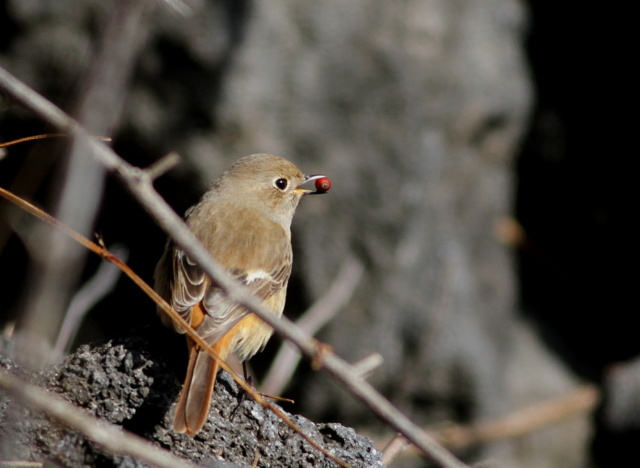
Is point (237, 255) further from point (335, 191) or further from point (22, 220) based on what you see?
point (22, 220)

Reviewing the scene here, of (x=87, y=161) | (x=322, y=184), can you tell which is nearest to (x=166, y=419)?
(x=87, y=161)

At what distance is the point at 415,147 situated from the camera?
20.7 ft

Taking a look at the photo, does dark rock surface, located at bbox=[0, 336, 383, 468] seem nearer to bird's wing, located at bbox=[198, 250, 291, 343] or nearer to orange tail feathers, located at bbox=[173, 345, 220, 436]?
orange tail feathers, located at bbox=[173, 345, 220, 436]

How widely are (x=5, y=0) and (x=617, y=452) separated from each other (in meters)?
5.64

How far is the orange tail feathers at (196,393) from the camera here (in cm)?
310

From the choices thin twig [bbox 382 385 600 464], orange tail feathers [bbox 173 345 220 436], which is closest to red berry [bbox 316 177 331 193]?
orange tail feathers [bbox 173 345 220 436]

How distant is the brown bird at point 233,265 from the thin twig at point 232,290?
1211 millimetres

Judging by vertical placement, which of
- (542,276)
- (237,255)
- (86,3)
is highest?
(542,276)

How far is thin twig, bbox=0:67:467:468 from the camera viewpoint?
188 cm

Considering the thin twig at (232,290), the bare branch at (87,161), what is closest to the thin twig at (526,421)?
the thin twig at (232,290)

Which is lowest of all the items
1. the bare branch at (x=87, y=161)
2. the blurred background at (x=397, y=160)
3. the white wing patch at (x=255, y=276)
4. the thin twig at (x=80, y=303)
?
the bare branch at (x=87, y=161)

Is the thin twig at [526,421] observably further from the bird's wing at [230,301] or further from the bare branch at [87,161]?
the bare branch at [87,161]

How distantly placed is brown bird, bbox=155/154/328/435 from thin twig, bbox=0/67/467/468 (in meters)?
1.21

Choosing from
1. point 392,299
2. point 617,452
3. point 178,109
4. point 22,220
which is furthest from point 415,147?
point 617,452
